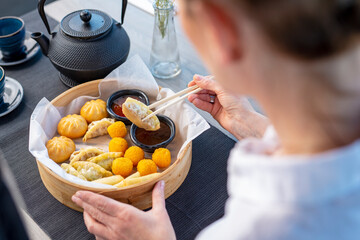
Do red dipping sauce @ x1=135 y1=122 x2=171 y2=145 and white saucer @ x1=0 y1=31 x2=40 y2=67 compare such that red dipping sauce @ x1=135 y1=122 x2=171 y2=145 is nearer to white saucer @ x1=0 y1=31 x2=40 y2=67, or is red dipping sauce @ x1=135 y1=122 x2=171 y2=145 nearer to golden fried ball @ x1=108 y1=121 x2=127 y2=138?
golden fried ball @ x1=108 y1=121 x2=127 y2=138

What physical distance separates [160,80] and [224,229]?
1006 mm

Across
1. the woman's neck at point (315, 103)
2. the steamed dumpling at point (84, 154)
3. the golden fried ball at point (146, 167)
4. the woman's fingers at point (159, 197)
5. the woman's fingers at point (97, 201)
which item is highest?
the woman's neck at point (315, 103)

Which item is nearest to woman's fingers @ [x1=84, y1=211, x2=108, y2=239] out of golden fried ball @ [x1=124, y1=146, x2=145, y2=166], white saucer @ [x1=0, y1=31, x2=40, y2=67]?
golden fried ball @ [x1=124, y1=146, x2=145, y2=166]

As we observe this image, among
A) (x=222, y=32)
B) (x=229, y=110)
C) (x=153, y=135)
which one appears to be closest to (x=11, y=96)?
(x=153, y=135)

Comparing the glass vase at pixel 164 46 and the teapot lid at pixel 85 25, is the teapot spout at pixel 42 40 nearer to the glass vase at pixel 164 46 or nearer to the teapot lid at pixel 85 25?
the teapot lid at pixel 85 25

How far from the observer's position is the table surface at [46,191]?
3.48ft

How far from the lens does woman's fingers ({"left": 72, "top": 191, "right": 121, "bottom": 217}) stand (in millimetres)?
966

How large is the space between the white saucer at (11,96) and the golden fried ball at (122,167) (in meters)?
0.49

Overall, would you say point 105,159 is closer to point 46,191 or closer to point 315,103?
point 46,191

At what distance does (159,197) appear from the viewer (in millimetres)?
1015

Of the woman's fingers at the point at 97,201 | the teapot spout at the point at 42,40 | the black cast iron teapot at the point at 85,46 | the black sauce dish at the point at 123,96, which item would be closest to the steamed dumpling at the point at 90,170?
the woman's fingers at the point at 97,201

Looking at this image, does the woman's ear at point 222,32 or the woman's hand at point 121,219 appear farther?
the woman's hand at point 121,219

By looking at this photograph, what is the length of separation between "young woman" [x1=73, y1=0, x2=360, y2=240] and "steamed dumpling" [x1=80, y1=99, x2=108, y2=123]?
797 mm

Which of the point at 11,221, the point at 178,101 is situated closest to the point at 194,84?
the point at 178,101
